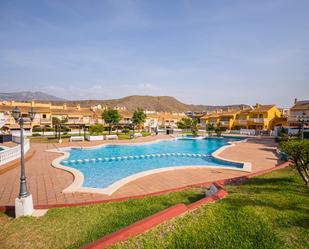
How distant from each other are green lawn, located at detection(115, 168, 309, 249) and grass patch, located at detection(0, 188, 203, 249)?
45.7 inches

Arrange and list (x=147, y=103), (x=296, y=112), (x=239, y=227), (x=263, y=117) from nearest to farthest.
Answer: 1. (x=239, y=227)
2. (x=296, y=112)
3. (x=263, y=117)
4. (x=147, y=103)

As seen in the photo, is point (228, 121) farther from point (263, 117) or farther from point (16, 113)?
point (16, 113)

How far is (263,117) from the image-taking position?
4109cm

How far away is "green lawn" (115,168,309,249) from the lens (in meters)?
3.89

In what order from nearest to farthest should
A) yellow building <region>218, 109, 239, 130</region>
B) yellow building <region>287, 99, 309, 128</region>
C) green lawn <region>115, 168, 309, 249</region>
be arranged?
green lawn <region>115, 168, 309, 249</region>, yellow building <region>287, 99, 309, 128</region>, yellow building <region>218, 109, 239, 130</region>

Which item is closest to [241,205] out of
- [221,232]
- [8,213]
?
[221,232]

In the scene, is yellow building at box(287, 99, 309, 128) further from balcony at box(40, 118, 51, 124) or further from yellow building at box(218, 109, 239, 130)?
balcony at box(40, 118, 51, 124)

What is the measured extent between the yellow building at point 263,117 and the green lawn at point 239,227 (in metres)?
38.8

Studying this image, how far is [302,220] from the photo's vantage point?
475 centimetres

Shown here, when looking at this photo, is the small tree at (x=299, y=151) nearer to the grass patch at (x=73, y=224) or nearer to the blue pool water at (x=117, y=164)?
the grass patch at (x=73, y=224)

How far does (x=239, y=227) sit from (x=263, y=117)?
41952 millimetres

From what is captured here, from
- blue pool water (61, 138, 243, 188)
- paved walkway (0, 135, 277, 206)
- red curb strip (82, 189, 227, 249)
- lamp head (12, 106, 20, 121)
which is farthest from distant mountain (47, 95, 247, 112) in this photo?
red curb strip (82, 189, 227, 249)

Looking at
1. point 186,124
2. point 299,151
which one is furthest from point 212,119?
point 299,151

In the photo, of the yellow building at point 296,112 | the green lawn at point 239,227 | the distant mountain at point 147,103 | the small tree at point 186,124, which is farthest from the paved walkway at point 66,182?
the distant mountain at point 147,103
